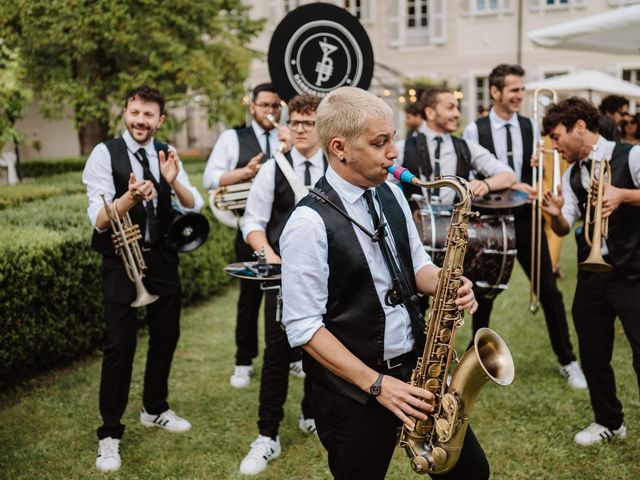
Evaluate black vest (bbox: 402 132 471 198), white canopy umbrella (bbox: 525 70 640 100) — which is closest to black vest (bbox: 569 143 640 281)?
black vest (bbox: 402 132 471 198)

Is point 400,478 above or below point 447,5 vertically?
below

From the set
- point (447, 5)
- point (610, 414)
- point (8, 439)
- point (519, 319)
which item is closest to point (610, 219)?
point (610, 414)

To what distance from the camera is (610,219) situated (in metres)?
3.84

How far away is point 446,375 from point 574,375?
316cm

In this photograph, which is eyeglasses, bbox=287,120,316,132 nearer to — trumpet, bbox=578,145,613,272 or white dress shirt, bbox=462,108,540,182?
trumpet, bbox=578,145,613,272

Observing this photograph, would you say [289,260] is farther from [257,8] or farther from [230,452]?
[257,8]

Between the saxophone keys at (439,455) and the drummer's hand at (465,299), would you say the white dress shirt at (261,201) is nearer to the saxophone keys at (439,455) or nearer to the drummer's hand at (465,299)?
the drummer's hand at (465,299)

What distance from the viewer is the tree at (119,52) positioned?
1254 cm

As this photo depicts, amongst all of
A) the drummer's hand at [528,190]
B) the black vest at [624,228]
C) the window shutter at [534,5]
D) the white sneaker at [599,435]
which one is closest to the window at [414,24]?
the window shutter at [534,5]

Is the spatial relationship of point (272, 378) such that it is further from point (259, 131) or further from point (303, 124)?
point (259, 131)

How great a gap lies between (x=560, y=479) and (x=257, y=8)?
2291 centimetres

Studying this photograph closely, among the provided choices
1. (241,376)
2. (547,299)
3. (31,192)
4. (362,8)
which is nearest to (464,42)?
(362,8)

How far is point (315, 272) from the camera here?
231cm

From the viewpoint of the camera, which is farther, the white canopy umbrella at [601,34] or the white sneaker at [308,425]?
the white canopy umbrella at [601,34]
